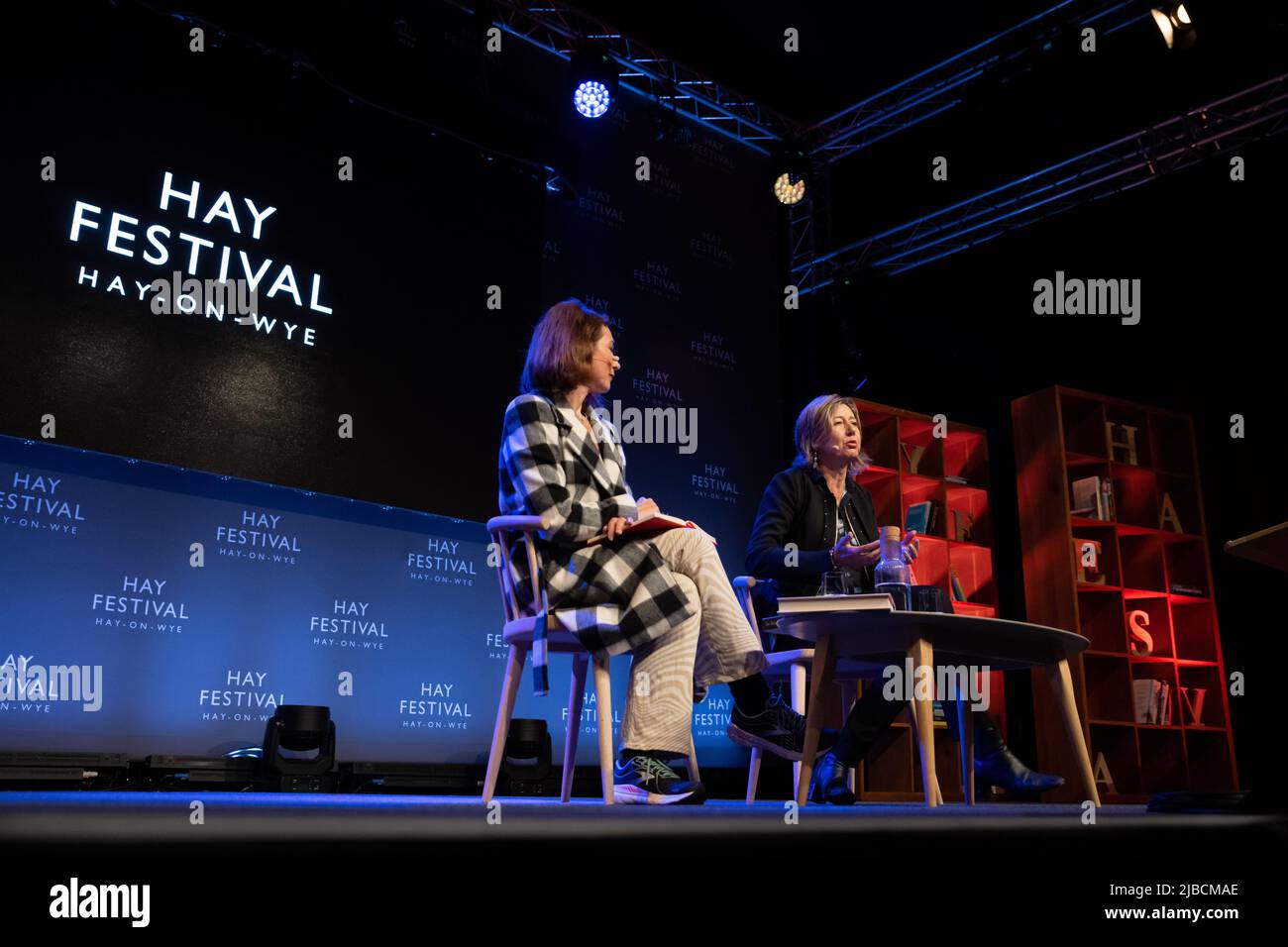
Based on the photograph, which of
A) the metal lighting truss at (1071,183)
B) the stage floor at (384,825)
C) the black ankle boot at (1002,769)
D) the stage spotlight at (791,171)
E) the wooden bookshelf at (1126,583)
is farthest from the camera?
the stage spotlight at (791,171)

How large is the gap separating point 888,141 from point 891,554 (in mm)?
4360

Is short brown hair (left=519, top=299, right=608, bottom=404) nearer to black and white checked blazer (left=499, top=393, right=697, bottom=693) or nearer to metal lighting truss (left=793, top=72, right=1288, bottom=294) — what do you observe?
black and white checked blazer (left=499, top=393, right=697, bottom=693)

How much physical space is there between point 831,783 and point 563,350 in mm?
1297

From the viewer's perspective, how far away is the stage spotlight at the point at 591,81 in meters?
5.40

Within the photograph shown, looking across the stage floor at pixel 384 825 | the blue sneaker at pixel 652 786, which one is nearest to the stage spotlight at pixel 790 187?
the blue sneaker at pixel 652 786

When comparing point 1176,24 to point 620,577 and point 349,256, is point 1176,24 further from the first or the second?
point 620,577

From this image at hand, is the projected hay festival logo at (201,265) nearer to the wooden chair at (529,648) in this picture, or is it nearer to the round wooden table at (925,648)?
the wooden chair at (529,648)

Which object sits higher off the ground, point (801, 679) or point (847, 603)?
point (847, 603)

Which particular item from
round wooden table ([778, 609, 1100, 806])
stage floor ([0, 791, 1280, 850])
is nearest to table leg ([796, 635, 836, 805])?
round wooden table ([778, 609, 1100, 806])

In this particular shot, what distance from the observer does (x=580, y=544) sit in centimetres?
249

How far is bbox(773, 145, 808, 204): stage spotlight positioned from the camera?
621 cm

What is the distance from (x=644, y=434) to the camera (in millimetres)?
5621
